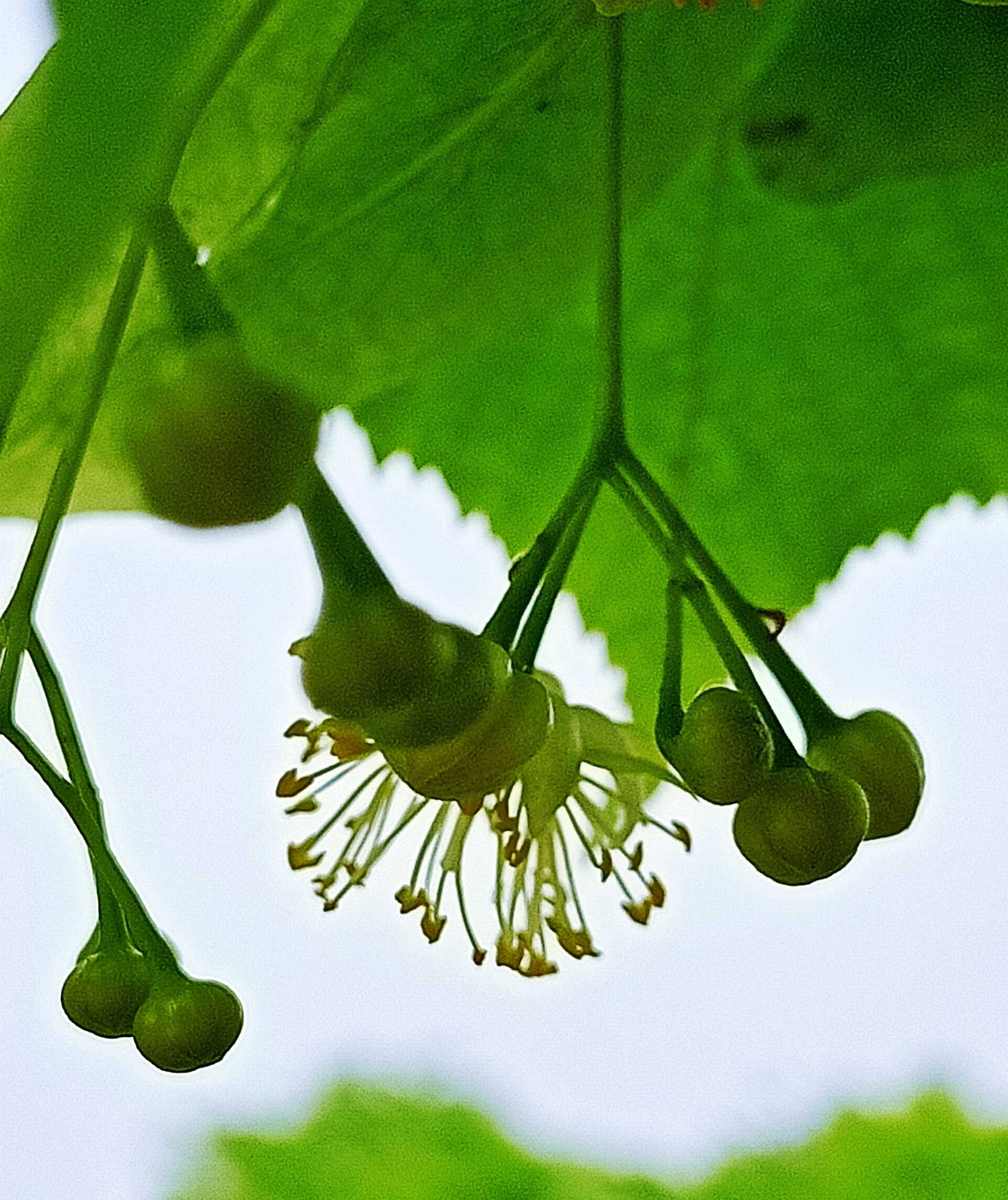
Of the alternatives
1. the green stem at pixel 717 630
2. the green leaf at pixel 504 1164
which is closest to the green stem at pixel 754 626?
the green stem at pixel 717 630

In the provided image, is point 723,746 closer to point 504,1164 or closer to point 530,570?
point 530,570

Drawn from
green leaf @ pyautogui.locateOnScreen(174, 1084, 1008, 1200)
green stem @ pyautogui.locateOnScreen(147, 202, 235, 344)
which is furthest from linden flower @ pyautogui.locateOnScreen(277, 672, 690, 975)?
green leaf @ pyautogui.locateOnScreen(174, 1084, 1008, 1200)

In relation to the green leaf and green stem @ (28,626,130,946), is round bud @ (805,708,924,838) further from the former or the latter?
the green leaf

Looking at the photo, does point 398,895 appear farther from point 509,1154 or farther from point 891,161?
point 509,1154

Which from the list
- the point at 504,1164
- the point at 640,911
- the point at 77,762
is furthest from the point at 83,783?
the point at 504,1164

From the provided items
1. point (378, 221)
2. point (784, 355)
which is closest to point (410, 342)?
point (378, 221)
